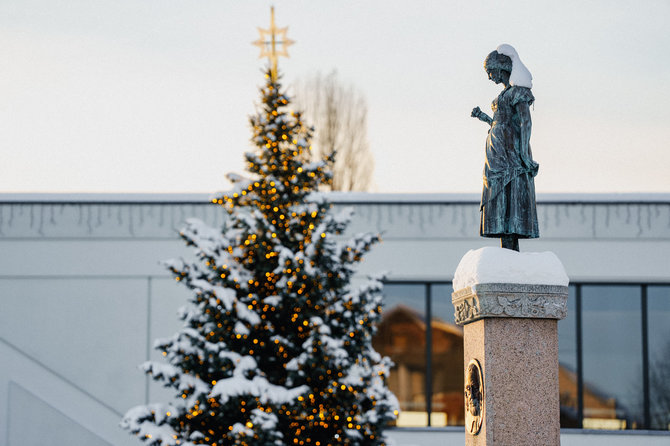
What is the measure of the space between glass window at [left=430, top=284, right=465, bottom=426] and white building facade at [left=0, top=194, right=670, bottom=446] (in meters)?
0.02

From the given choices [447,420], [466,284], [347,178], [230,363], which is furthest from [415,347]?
[347,178]

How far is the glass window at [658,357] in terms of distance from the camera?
16672mm

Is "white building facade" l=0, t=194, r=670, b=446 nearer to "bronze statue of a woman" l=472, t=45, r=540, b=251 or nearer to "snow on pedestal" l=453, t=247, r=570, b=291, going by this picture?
"bronze statue of a woman" l=472, t=45, r=540, b=251

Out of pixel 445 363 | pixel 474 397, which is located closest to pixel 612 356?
pixel 445 363

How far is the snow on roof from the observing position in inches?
656

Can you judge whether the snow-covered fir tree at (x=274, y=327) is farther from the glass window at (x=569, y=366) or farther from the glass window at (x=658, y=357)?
the glass window at (x=658, y=357)

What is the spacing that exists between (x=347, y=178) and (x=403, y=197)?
46.4ft

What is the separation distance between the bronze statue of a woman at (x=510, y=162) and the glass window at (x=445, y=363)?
8257 millimetres

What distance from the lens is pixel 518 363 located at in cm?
816

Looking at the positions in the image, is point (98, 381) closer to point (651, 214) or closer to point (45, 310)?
point (45, 310)

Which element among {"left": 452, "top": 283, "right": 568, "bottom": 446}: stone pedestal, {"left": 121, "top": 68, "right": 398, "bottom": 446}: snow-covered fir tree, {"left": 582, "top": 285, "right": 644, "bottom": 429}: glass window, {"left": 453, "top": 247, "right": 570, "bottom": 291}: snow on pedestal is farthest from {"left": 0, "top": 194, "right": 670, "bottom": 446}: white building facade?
{"left": 452, "top": 283, "right": 568, "bottom": 446}: stone pedestal

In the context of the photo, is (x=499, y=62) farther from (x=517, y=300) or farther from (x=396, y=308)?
(x=396, y=308)

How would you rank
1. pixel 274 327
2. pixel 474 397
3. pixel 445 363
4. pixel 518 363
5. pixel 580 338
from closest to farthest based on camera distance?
pixel 518 363
pixel 474 397
pixel 274 327
pixel 580 338
pixel 445 363

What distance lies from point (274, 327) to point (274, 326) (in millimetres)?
14
